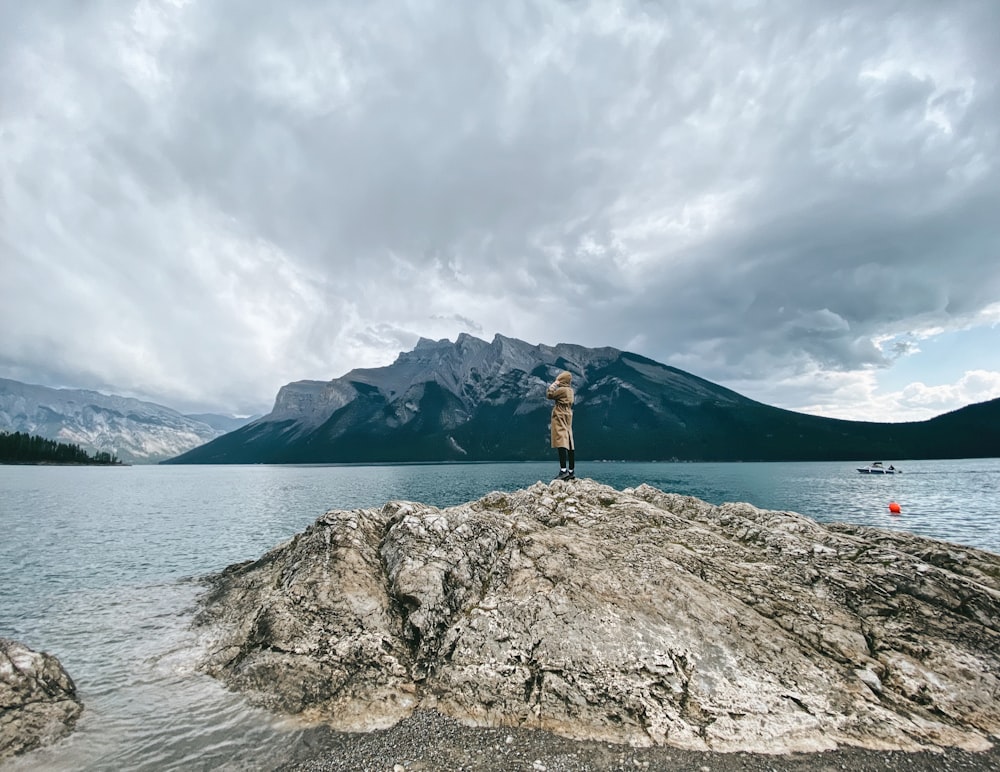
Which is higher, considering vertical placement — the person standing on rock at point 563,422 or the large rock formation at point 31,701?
the person standing on rock at point 563,422

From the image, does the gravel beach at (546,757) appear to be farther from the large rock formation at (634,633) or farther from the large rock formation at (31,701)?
the large rock formation at (31,701)

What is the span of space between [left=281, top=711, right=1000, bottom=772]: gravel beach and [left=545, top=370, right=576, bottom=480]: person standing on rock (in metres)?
16.1

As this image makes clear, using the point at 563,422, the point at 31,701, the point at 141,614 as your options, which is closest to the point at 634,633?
the point at 563,422

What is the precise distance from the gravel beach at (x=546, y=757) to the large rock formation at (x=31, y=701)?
6.25 meters

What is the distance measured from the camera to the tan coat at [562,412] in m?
26.3

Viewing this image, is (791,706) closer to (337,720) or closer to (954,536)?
(337,720)

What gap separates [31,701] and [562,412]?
22908 millimetres

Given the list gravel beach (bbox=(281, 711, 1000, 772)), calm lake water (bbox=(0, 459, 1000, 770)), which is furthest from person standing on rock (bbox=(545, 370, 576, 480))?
calm lake water (bbox=(0, 459, 1000, 770))

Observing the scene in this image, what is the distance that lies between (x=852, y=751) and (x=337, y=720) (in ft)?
39.2

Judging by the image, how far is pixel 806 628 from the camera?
12891 mm

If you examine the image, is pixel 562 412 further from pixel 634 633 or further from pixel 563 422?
pixel 634 633

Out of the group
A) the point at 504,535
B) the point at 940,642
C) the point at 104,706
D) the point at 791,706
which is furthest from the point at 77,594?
the point at 940,642

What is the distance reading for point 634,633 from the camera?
1243cm

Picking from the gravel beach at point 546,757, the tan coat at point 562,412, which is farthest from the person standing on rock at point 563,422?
the gravel beach at point 546,757
